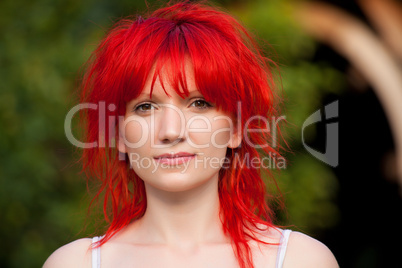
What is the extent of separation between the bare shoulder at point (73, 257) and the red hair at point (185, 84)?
0.07m

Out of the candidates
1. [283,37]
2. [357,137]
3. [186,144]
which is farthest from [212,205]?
[357,137]

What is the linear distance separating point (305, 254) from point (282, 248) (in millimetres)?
72

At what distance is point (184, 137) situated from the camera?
5.89ft

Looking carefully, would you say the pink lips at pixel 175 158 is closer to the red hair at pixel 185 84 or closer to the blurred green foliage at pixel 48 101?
the red hair at pixel 185 84

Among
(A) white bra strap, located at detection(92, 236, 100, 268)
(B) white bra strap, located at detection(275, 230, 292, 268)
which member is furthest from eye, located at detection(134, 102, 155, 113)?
(B) white bra strap, located at detection(275, 230, 292, 268)

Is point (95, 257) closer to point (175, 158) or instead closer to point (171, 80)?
point (175, 158)

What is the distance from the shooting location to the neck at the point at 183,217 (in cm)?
191

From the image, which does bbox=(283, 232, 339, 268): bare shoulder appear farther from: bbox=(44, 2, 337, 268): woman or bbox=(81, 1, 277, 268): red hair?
bbox=(81, 1, 277, 268): red hair

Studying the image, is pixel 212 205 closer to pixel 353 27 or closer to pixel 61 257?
pixel 61 257

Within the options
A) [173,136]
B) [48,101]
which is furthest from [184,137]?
[48,101]

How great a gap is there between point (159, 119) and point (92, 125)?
0.38 meters

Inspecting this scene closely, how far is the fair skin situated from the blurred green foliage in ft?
4.43

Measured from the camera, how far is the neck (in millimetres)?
1907

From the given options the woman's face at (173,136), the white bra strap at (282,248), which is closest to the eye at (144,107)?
the woman's face at (173,136)
